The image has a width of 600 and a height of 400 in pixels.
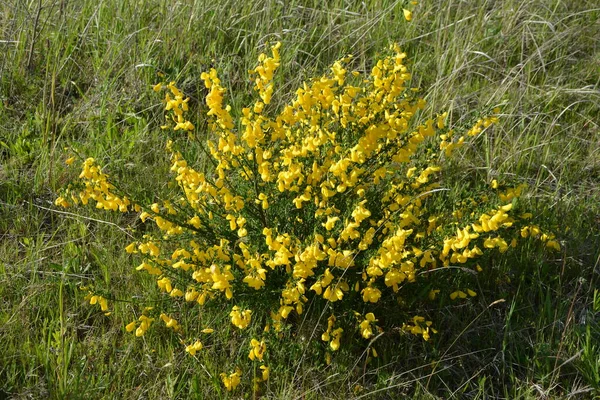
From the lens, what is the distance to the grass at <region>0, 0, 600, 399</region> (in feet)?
8.96

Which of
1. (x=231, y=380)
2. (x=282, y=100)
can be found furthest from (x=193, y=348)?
(x=282, y=100)

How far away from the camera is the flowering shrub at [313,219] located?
2592mm

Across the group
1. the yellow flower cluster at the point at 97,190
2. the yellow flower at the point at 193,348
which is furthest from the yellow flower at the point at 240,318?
the yellow flower cluster at the point at 97,190

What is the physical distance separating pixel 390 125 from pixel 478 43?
1.68 metres

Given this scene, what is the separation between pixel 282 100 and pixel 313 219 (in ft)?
4.02

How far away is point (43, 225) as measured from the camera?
340 centimetres

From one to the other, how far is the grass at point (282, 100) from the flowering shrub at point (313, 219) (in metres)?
0.13

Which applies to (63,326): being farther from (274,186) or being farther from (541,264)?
(541,264)

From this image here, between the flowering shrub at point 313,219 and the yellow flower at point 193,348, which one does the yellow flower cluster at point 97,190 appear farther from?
the yellow flower at point 193,348

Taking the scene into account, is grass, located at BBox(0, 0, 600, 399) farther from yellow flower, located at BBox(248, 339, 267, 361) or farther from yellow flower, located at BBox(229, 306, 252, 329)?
yellow flower, located at BBox(229, 306, 252, 329)

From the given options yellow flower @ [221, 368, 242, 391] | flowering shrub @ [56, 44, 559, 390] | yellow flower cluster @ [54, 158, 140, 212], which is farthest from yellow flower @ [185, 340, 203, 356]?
yellow flower cluster @ [54, 158, 140, 212]

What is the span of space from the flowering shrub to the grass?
0.13m

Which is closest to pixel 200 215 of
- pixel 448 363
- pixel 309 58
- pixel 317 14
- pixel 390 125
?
pixel 390 125

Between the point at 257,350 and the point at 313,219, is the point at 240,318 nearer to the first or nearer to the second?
the point at 257,350
